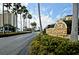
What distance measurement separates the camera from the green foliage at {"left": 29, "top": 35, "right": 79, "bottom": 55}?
839 cm

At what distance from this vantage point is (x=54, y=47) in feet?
27.8

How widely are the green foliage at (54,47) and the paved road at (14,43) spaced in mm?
646

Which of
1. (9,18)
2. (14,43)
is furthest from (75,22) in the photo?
(9,18)

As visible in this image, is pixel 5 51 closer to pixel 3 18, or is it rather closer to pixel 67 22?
pixel 3 18

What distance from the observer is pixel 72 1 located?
28.8 ft

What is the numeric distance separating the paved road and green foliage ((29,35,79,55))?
2.12ft

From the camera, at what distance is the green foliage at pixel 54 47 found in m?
8.39

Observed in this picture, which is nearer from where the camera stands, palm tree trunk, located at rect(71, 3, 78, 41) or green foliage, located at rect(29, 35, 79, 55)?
green foliage, located at rect(29, 35, 79, 55)

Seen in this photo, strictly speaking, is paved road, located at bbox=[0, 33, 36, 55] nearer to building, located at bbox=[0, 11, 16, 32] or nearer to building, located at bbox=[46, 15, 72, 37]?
building, located at bbox=[0, 11, 16, 32]

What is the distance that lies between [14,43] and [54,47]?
163 cm

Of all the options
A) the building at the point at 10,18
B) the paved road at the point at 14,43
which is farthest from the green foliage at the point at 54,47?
the building at the point at 10,18

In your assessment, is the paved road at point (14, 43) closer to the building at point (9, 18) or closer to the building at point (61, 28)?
the building at point (9, 18)

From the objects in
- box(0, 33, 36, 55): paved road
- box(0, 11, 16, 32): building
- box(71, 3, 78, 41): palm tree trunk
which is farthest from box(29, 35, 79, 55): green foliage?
box(0, 11, 16, 32): building
